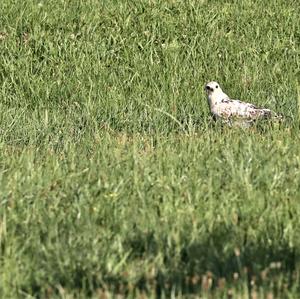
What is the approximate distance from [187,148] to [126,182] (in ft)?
4.02

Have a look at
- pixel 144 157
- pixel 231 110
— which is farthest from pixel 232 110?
pixel 144 157

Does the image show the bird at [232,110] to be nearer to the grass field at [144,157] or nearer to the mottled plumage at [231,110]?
the mottled plumage at [231,110]

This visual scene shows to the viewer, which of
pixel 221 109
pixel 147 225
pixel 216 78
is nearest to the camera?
pixel 147 225

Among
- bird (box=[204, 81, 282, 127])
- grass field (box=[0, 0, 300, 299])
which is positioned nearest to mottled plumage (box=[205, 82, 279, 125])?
bird (box=[204, 81, 282, 127])

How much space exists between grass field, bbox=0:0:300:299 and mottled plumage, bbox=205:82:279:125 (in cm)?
25

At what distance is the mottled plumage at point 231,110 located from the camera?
346 inches

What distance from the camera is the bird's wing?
348 inches

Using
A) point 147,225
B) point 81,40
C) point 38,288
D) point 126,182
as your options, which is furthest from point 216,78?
point 38,288

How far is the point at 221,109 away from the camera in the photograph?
9250 mm

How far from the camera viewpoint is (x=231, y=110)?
9.16m

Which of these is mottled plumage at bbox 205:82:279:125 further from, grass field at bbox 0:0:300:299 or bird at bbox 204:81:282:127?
grass field at bbox 0:0:300:299

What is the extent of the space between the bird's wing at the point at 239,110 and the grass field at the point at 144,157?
10.8 inches

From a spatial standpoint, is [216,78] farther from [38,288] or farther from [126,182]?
[38,288]

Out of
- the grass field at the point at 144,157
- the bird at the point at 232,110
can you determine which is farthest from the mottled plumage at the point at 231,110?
the grass field at the point at 144,157
